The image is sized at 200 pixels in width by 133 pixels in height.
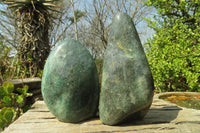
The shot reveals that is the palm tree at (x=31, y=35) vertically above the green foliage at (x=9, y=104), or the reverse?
the palm tree at (x=31, y=35)

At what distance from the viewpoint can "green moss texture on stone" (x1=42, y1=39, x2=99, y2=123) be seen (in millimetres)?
1395

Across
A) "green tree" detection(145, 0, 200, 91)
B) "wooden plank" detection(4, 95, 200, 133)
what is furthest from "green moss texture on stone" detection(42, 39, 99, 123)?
"green tree" detection(145, 0, 200, 91)

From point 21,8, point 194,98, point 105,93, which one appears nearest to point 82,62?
point 105,93

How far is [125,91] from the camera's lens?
1305mm

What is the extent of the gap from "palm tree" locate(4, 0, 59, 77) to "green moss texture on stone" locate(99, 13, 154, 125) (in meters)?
3.36

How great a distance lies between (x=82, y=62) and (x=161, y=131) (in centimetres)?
89

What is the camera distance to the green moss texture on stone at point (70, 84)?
1395 mm

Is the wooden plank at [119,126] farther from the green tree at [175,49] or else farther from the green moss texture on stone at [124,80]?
the green tree at [175,49]

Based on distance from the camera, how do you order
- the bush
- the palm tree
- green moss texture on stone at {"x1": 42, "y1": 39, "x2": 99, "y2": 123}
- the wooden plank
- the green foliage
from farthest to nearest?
1. the palm tree
2. the bush
3. the green foliage
4. green moss texture on stone at {"x1": 42, "y1": 39, "x2": 99, "y2": 123}
5. the wooden plank

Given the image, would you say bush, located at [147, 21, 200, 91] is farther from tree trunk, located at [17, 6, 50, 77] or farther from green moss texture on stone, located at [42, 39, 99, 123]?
tree trunk, located at [17, 6, 50, 77]

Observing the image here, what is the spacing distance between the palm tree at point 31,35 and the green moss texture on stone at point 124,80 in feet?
11.0

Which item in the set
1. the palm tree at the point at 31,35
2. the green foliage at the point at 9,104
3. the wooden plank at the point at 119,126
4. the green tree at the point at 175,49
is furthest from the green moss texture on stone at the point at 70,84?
the palm tree at the point at 31,35

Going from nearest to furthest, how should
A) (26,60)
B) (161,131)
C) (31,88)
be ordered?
(161,131) → (31,88) → (26,60)

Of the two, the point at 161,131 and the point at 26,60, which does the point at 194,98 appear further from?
the point at 26,60
